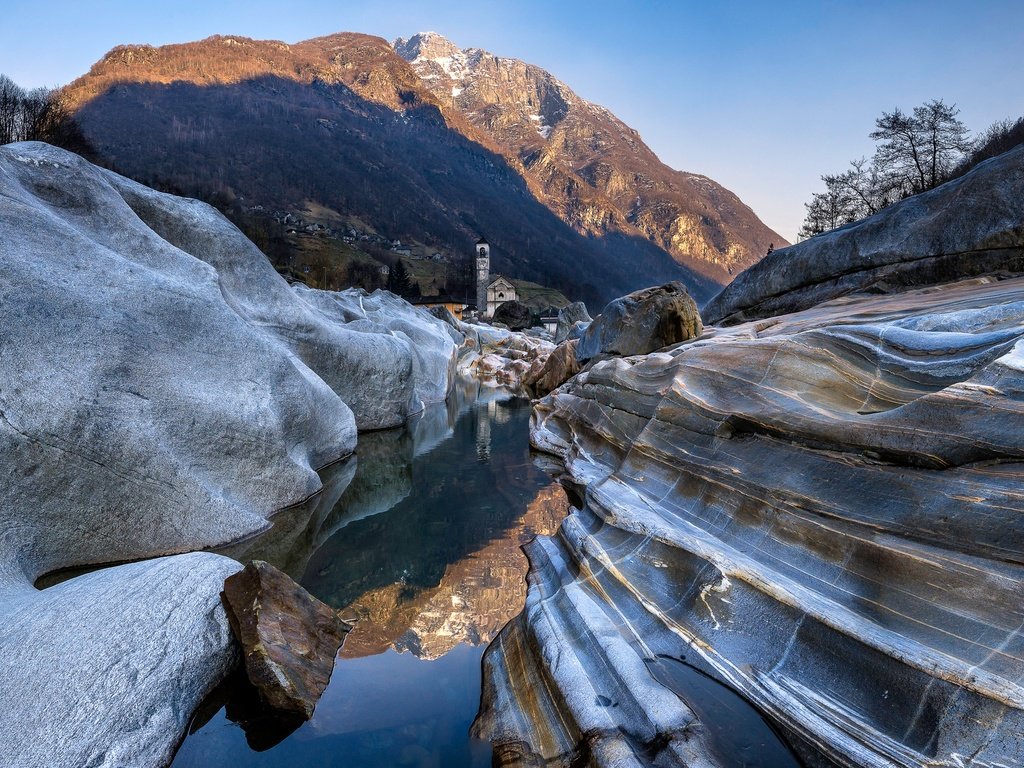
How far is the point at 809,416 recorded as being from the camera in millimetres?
4770

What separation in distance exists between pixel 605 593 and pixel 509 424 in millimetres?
11382

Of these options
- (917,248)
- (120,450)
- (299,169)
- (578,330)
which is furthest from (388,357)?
(299,169)

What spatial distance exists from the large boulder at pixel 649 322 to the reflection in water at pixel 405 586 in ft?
14.8

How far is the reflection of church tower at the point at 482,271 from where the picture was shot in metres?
79.1

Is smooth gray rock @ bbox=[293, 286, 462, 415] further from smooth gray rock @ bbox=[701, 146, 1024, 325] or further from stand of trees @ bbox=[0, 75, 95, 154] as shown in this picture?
stand of trees @ bbox=[0, 75, 95, 154]

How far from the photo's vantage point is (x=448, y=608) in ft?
16.8

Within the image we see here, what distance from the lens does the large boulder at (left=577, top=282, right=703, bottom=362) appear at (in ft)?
42.6

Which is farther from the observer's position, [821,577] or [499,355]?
[499,355]

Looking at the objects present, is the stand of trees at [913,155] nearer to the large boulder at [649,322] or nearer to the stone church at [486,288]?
the large boulder at [649,322]

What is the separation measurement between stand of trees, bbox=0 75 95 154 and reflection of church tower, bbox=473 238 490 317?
47131 millimetres

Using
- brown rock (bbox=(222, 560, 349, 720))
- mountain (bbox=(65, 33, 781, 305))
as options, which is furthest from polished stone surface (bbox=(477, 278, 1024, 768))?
mountain (bbox=(65, 33, 781, 305))

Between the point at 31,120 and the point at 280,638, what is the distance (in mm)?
45971

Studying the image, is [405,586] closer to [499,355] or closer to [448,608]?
[448,608]

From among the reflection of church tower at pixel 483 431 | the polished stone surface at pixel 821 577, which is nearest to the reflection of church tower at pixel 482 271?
the reflection of church tower at pixel 483 431
